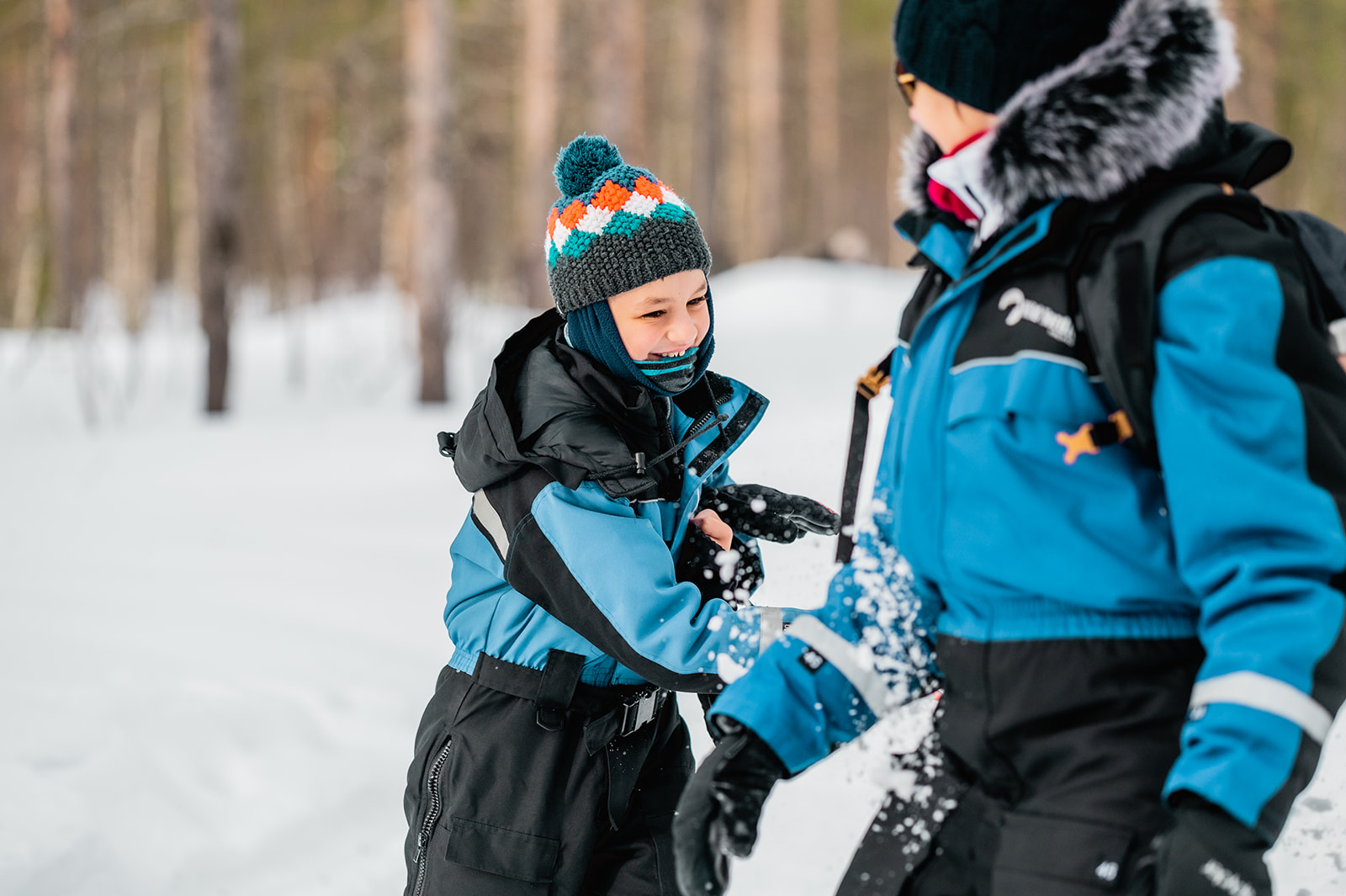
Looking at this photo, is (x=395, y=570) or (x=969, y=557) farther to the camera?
(x=395, y=570)

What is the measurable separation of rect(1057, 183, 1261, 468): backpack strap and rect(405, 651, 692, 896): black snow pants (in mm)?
1004

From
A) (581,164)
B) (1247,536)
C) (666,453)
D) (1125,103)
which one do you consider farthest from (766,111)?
(1247,536)

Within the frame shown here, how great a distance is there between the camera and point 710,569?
6.56 feet

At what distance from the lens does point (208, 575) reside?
549 centimetres

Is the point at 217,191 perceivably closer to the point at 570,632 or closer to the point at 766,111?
the point at 570,632

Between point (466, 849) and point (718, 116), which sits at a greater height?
point (718, 116)

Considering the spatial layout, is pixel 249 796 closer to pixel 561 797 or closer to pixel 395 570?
pixel 561 797

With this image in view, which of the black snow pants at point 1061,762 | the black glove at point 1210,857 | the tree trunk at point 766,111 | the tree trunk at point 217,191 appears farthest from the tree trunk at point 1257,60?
the black glove at point 1210,857

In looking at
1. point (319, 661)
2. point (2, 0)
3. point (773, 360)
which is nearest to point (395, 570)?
point (319, 661)

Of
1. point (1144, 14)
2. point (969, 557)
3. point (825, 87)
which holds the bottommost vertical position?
point (969, 557)

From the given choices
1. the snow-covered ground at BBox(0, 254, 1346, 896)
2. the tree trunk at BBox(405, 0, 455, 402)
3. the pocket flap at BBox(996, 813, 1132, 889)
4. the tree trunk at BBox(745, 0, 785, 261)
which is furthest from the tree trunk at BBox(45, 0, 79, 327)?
the pocket flap at BBox(996, 813, 1132, 889)

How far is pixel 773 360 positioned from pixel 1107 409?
9914 millimetres

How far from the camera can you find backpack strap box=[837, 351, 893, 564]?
1.62 metres

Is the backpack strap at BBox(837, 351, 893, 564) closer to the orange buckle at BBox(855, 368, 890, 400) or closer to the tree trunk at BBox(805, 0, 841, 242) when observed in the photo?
the orange buckle at BBox(855, 368, 890, 400)
